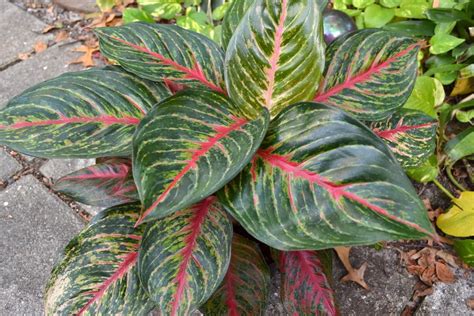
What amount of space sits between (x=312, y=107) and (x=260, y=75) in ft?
0.42

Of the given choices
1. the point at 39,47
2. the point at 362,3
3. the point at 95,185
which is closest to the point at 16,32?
the point at 39,47

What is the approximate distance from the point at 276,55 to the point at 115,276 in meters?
0.51

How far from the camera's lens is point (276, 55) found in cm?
83

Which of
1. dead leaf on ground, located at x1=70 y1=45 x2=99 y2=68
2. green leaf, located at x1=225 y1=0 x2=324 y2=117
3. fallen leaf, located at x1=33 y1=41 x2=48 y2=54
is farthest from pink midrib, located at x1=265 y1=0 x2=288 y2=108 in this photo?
fallen leaf, located at x1=33 y1=41 x2=48 y2=54

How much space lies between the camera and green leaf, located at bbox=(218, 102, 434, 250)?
2.15 ft

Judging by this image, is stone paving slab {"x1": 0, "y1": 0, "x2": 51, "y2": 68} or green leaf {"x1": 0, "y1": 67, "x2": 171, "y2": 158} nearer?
green leaf {"x1": 0, "y1": 67, "x2": 171, "y2": 158}

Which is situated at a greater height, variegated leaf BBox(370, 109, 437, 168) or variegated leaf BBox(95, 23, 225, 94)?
variegated leaf BBox(95, 23, 225, 94)

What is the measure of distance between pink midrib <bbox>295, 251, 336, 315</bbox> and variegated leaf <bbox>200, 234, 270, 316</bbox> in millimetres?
84

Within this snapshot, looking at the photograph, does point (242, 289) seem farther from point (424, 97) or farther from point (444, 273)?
point (424, 97)

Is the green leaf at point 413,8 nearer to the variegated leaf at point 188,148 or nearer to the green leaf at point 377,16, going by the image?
the green leaf at point 377,16

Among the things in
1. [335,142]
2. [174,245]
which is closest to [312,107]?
[335,142]

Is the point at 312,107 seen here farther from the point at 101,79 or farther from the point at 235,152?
the point at 101,79

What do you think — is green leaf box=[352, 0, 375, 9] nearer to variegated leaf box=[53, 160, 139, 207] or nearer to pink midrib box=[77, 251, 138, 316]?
variegated leaf box=[53, 160, 139, 207]

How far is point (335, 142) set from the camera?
0.73m
